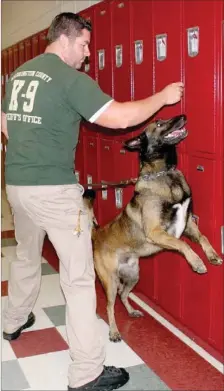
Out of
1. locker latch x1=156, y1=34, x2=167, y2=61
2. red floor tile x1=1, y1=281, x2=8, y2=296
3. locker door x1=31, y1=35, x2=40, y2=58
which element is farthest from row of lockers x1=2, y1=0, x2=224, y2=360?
locker door x1=31, y1=35, x2=40, y2=58

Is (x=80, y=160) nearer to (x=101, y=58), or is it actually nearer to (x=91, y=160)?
(x=91, y=160)

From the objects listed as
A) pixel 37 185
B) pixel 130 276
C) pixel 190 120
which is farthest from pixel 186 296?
pixel 37 185

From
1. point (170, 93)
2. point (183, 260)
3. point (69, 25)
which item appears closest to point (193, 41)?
point (170, 93)

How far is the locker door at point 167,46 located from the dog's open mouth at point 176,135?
18 cm

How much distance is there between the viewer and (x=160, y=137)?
2600 millimetres

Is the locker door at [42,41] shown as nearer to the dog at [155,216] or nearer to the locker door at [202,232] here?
the dog at [155,216]

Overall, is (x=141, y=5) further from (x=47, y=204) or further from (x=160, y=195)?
(x=47, y=204)

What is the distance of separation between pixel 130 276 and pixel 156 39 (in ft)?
4.86

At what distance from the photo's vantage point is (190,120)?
104 inches

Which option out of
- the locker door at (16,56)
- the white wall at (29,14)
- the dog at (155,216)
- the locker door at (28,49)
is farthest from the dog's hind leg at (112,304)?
the locker door at (16,56)

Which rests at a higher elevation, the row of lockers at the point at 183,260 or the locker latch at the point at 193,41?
the locker latch at the point at 193,41

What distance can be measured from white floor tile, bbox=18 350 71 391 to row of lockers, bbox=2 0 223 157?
137 cm

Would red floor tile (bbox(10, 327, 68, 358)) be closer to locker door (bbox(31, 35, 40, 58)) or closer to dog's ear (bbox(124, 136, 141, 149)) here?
dog's ear (bbox(124, 136, 141, 149))

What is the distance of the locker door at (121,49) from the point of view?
3256mm
